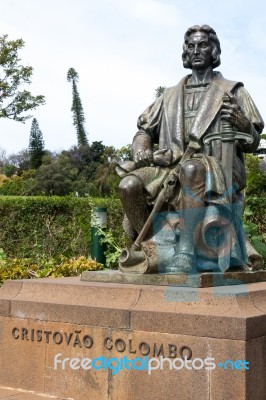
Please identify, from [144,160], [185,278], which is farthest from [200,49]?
[185,278]

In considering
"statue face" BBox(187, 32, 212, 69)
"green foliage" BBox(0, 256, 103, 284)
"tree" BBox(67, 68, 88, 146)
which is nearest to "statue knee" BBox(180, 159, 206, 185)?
"statue face" BBox(187, 32, 212, 69)

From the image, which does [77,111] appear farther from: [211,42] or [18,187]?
[211,42]

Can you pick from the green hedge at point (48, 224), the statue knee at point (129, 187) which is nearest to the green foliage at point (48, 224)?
the green hedge at point (48, 224)

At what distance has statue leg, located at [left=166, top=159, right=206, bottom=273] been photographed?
17.0 ft

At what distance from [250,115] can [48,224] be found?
9.30 m

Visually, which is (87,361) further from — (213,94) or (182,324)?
(213,94)

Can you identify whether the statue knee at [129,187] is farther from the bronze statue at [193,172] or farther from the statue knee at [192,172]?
the statue knee at [192,172]

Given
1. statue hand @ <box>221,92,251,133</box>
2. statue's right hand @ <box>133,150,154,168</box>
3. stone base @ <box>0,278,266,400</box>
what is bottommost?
stone base @ <box>0,278,266,400</box>

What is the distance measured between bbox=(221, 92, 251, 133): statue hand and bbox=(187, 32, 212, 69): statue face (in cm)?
57

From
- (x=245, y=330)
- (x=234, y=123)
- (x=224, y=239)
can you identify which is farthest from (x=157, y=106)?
(x=245, y=330)

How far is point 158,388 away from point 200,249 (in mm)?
1165

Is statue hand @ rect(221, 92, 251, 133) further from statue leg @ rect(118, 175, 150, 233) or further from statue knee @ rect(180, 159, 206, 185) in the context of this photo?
statue leg @ rect(118, 175, 150, 233)

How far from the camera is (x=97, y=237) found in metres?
10.6

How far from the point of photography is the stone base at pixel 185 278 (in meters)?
4.97
